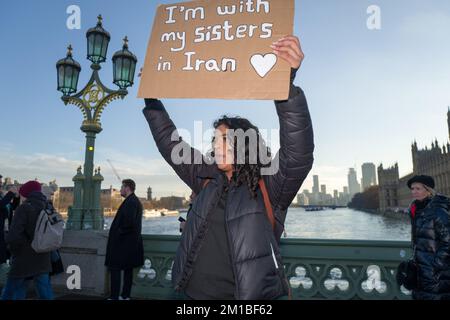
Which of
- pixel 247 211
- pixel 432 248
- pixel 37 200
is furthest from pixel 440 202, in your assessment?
pixel 37 200

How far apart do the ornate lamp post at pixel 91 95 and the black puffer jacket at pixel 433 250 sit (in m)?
5.65

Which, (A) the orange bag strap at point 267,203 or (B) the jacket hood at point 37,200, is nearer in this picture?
(A) the orange bag strap at point 267,203

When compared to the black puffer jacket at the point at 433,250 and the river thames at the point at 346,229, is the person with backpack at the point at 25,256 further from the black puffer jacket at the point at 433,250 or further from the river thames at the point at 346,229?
the river thames at the point at 346,229

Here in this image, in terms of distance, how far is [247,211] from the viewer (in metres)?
1.92

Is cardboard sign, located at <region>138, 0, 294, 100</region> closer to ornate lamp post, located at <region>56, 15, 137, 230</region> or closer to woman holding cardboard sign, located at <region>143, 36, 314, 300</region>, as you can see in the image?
woman holding cardboard sign, located at <region>143, 36, 314, 300</region>

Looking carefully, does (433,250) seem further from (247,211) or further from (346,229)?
A: (346,229)

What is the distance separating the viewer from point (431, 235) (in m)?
3.44

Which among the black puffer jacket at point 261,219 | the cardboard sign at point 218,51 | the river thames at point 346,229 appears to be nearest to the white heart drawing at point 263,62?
the cardboard sign at point 218,51

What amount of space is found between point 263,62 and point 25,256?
13.4ft

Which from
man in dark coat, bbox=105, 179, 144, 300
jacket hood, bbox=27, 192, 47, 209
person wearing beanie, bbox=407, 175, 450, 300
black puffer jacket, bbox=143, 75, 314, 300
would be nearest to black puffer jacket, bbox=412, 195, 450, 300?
person wearing beanie, bbox=407, 175, 450, 300

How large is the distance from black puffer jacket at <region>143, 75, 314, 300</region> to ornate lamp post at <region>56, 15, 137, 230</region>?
515cm

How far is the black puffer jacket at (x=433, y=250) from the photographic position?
328 centimetres
